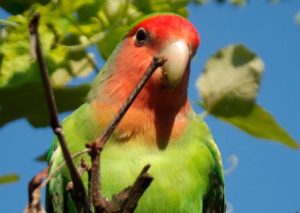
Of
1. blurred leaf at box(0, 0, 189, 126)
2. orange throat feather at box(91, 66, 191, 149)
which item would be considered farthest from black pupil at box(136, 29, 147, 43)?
blurred leaf at box(0, 0, 189, 126)

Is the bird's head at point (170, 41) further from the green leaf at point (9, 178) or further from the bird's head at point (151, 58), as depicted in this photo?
the green leaf at point (9, 178)

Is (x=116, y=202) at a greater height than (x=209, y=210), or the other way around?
(x=116, y=202)

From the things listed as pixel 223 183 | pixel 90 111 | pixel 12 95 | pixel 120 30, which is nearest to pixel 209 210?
pixel 223 183

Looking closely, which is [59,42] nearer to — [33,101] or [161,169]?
[33,101]

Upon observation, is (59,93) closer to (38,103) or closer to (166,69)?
(38,103)

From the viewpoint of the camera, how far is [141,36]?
2514 millimetres

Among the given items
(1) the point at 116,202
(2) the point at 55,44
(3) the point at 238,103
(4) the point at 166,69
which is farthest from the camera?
(4) the point at 166,69

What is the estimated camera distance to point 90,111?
2.45m

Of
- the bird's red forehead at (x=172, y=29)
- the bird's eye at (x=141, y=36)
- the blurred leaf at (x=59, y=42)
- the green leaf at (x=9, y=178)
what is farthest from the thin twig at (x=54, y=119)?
the bird's eye at (x=141, y=36)

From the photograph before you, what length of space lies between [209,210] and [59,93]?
1.01 metres

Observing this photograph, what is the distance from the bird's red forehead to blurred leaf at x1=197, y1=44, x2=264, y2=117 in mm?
417

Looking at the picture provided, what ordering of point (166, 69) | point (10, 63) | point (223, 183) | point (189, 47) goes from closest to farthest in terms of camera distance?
point (10, 63) < point (166, 69) < point (189, 47) < point (223, 183)

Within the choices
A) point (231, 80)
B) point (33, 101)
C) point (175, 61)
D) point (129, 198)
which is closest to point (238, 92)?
point (231, 80)

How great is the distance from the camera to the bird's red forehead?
2334 mm
